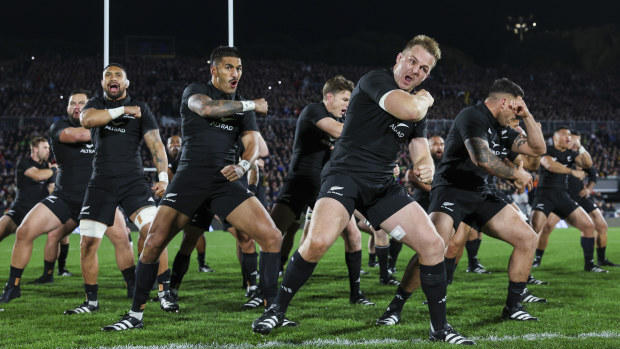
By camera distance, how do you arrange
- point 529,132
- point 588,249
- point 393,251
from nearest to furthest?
point 529,132 → point 393,251 → point 588,249

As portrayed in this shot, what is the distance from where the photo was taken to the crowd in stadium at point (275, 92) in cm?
3334

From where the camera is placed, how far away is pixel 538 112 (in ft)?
150

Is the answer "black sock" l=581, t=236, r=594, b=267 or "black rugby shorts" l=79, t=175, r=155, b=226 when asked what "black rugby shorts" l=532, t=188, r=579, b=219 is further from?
"black rugby shorts" l=79, t=175, r=155, b=226


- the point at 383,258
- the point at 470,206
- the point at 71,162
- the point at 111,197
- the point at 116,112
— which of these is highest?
the point at 116,112

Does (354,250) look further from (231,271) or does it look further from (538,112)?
(538,112)

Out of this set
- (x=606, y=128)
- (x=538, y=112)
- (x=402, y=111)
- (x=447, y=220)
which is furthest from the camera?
(x=538, y=112)

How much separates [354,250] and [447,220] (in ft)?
4.72

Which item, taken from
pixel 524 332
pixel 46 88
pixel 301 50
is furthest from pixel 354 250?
pixel 301 50

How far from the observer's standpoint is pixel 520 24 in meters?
60.0

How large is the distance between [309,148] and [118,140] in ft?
6.73

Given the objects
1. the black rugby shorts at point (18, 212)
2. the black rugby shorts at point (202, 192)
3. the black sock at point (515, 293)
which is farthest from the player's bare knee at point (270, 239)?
the black rugby shorts at point (18, 212)

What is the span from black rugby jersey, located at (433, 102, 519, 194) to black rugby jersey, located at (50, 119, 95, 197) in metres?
3.80

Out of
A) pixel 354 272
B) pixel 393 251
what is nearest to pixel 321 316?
pixel 354 272

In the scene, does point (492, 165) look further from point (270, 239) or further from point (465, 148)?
point (270, 239)
